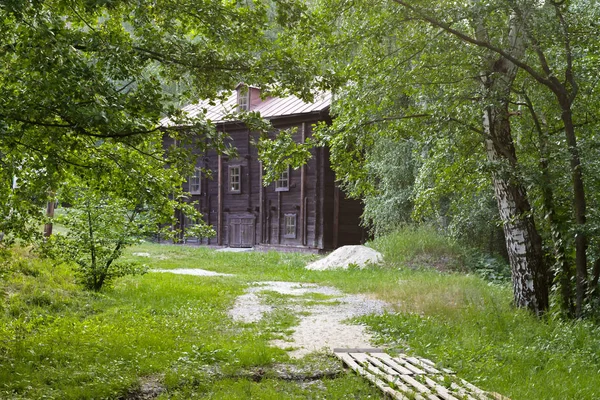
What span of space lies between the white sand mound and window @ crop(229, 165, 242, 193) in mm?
10517

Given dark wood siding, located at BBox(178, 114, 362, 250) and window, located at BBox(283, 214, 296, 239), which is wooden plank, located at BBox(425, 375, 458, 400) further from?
window, located at BBox(283, 214, 296, 239)

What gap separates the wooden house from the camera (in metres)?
27.7

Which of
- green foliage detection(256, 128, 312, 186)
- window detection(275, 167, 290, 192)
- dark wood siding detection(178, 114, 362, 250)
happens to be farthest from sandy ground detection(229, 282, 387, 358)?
window detection(275, 167, 290, 192)

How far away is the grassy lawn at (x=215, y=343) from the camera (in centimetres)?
679

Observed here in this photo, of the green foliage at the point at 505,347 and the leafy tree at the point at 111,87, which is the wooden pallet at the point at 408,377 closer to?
the green foliage at the point at 505,347

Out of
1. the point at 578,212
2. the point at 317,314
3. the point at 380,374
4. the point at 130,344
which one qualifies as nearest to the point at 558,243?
the point at 578,212

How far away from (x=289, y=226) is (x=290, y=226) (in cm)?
7

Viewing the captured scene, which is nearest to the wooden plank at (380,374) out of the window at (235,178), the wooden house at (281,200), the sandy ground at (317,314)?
the sandy ground at (317,314)

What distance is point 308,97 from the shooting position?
25.5 ft

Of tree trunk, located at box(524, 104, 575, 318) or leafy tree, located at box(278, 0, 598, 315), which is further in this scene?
tree trunk, located at box(524, 104, 575, 318)

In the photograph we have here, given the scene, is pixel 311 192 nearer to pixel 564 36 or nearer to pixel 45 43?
pixel 564 36

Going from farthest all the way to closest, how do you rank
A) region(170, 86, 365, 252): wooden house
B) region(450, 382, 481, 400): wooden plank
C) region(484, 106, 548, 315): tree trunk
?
region(170, 86, 365, 252): wooden house
region(484, 106, 548, 315): tree trunk
region(450, 382, 481, 400): wooden plank

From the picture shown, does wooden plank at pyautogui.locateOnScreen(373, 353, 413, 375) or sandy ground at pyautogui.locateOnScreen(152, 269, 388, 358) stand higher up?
wooden plank at pyautogui.locateOnScreen(373, 353, 413, 375)

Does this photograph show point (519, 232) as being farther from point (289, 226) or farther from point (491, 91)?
point (289, 226)
